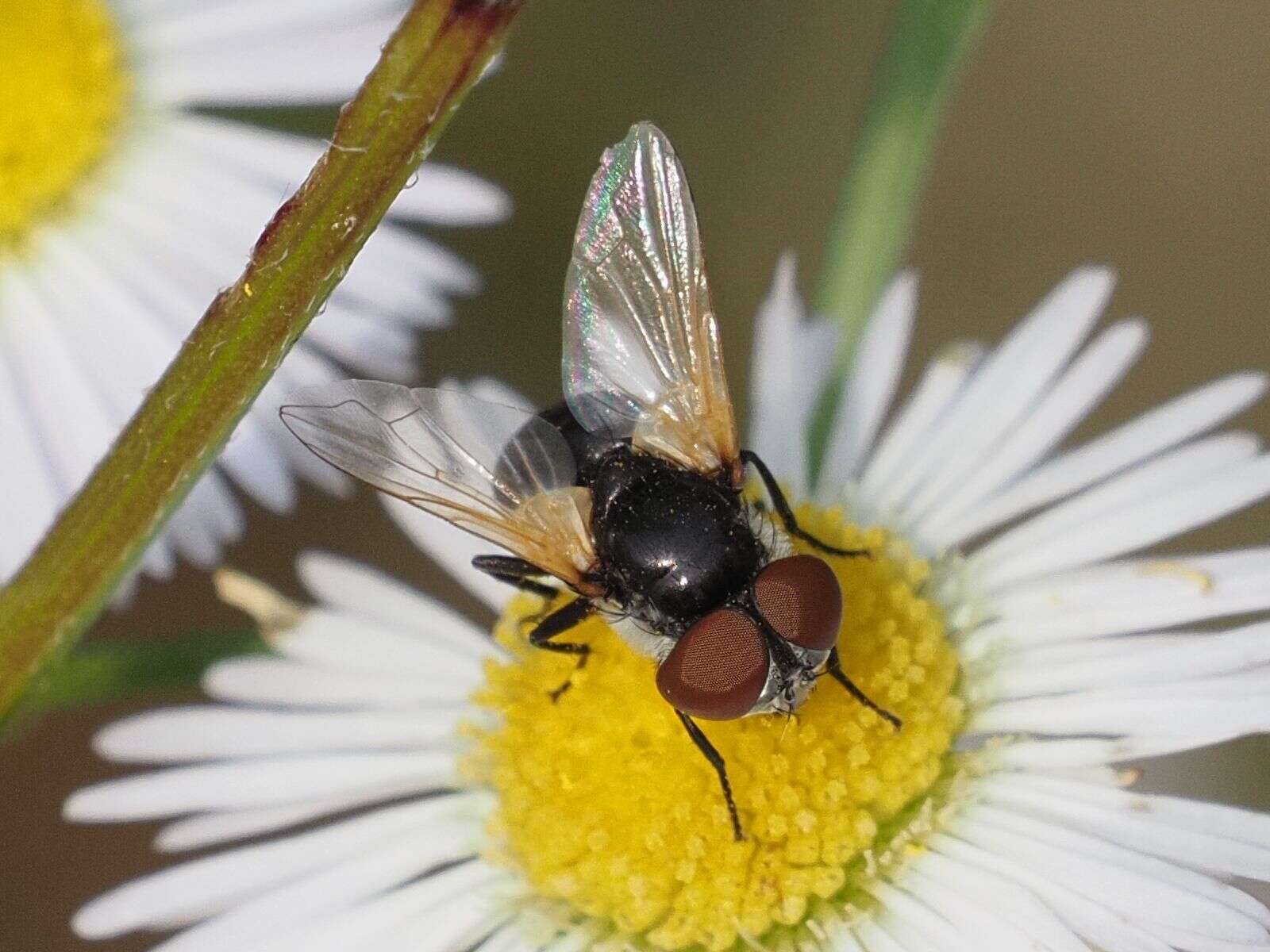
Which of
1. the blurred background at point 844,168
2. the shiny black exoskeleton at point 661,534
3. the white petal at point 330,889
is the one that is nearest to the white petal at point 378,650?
the white petal at point 330,889

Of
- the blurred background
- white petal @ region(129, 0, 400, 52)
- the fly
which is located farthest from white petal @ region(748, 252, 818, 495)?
the blurred background

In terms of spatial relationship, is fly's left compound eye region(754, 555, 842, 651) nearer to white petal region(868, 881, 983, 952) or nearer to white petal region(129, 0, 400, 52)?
white petal region(868, 881, 983, 952)

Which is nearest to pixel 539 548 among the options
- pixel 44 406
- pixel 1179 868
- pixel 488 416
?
pixel 488 416

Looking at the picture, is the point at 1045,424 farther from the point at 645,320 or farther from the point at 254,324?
the point at 254,324

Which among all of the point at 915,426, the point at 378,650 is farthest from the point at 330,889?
the point at 915,426

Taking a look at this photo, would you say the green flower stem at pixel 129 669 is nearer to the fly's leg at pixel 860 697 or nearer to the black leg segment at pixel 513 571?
the black leg segment at pixel 513 571
